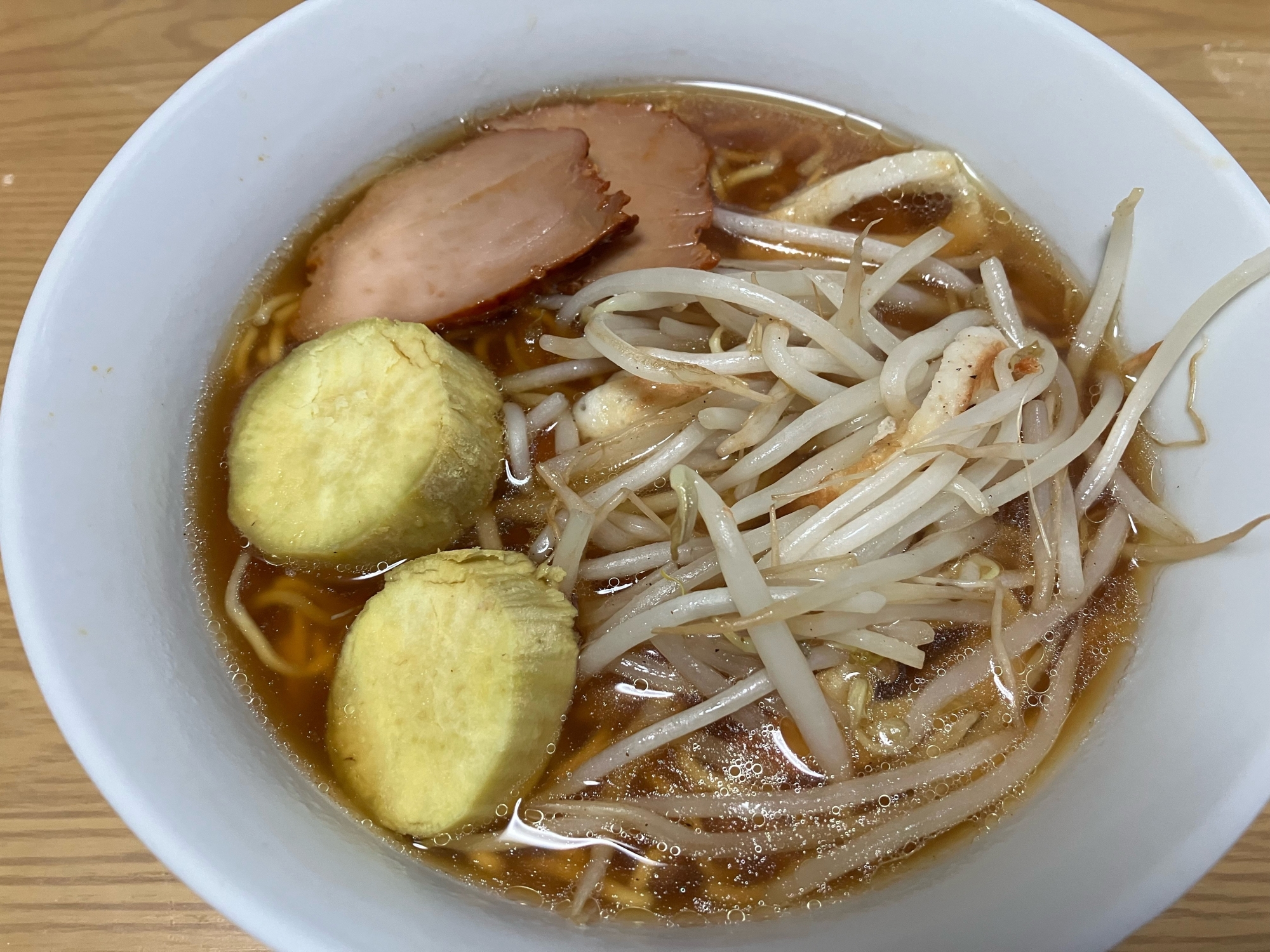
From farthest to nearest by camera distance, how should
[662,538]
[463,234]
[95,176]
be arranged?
[95,176] → [463,234] → [662,538]

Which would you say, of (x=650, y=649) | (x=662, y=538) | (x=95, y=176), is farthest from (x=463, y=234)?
(x=95, y=176)

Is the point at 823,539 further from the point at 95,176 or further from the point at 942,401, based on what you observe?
the point at 95,176

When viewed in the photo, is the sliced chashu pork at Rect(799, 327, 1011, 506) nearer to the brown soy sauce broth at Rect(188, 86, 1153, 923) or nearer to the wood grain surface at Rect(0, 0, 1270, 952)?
the brown soy sauce broth at Rect(188, 86, 1153, 923)

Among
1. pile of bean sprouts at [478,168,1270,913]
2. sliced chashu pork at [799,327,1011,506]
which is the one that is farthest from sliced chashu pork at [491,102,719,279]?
sliced chashu pork at [799,327,1011,506]

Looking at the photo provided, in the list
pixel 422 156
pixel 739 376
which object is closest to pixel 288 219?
pixel 422 156

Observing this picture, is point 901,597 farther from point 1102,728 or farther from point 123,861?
point 123,861

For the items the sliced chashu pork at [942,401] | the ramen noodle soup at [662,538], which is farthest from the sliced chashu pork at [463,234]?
the sliced chashu pork at [942,401]
